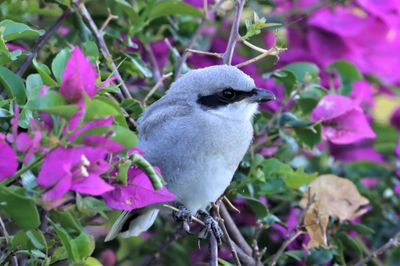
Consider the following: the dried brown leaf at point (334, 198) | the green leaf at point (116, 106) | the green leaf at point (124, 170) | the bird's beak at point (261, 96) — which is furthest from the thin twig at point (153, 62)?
the green leaf at point (124, 170)

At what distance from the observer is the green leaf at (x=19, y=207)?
96 cm

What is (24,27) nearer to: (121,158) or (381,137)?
(121,158)

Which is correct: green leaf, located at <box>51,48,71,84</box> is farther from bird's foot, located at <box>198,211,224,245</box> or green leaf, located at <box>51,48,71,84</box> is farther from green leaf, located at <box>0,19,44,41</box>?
bird's foot, located at <box>198,211,224,245</box>

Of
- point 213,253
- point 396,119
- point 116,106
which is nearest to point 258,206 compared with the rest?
point 213,253

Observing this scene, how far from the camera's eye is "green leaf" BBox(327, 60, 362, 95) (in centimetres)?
181

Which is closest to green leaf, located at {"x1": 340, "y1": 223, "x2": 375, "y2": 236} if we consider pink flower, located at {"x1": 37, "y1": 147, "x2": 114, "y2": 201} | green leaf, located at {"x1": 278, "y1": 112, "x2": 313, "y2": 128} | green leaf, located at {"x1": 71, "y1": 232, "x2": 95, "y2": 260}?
green leaf, located at {"x1": 278, "y1": 112, "x2": 313, "y2": 128}

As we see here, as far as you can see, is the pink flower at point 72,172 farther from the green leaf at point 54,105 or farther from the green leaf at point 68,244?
the green leaf at point 68,244

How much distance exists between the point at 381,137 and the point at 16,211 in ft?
5.05

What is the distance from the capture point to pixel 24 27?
1.24 metres

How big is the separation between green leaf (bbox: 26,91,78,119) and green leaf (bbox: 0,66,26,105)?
334mm

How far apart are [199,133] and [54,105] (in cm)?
63

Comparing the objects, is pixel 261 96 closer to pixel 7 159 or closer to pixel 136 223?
pixel 136 223

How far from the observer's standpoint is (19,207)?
992 millimetres

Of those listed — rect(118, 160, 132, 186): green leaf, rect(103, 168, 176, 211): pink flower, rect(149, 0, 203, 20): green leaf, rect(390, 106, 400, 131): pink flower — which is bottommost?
→ rect(390, 106, 400, 131): pink flower
